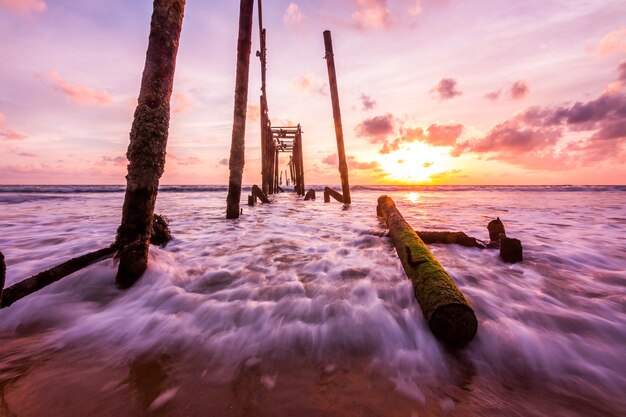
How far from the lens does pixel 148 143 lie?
2.69 meters

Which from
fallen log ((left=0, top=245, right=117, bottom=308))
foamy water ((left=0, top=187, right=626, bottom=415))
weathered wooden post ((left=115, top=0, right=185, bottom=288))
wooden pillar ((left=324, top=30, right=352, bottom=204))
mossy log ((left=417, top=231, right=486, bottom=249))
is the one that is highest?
wooden pillar ((left=324, top=30, right=352, bottom=204))

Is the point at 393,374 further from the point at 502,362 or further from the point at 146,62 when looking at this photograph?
the point at 146,62

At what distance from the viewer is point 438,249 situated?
4113 mm

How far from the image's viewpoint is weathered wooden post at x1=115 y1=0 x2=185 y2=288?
8.82 ft

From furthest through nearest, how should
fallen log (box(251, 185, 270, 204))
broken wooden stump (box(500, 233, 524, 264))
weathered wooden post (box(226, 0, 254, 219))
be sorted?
fallen log (box(251, 185, 270, 204)) < weathered wooden post (box(226, 0, 254, 219)) < broken wooden stump (box(500, 233, 524, 264))

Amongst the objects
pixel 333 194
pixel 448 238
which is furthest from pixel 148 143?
pixel 333 194

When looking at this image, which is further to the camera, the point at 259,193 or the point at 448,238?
the point at 259,193

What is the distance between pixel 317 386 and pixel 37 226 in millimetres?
7802

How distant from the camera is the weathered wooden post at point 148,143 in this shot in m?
2.69

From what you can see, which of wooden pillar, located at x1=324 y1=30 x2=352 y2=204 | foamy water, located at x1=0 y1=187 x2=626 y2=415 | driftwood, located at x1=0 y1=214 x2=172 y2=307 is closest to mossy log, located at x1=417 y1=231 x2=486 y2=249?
foamy water, located at x1=0 y1=187 x2=626 y2=415

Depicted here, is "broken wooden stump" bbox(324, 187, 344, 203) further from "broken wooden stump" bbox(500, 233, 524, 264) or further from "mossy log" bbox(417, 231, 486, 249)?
"broken wooden stump" bbox(500, 233, 524, 264)

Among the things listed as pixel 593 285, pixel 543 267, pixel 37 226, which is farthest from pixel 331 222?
pixel 37 226

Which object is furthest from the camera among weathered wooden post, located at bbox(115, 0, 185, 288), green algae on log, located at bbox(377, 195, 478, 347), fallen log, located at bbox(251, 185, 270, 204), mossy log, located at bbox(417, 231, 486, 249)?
fallen log, located at bbox(251, 185, 270, 204)

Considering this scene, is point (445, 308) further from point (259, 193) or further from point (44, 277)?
point (259, 193)
